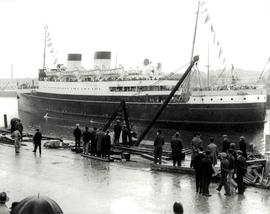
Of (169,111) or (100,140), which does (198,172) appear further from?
(169,111)

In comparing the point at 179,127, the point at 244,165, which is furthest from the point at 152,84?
the point at 244,165

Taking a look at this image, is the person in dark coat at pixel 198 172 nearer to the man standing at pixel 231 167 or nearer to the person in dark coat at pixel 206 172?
the person in dark coat at pixel 206 172

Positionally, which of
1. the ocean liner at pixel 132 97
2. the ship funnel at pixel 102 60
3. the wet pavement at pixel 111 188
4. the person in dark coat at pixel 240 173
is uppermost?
the ship funnel at pixel 102 60

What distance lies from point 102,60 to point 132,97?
9780 millimetres

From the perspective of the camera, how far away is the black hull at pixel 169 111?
38.3m

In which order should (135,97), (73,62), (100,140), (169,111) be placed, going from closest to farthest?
(100,140) → (169,111) → (135,97) → (73,62)

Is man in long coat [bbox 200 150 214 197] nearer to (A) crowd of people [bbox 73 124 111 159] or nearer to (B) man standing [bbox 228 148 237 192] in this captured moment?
(B) man standing [bbox 228 148 237 192]

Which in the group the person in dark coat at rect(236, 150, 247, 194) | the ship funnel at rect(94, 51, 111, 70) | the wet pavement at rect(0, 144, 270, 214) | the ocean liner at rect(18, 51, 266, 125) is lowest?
the wet pavement at rect(0, 144, 270, 214)

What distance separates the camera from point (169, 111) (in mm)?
40406

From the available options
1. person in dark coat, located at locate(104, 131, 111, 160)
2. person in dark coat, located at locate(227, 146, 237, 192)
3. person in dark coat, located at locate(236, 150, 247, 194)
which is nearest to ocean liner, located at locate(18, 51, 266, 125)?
person in dark coat, located at locate(104, 131, 111, 160)

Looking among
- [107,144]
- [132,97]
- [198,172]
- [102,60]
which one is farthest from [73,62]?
[198,172]

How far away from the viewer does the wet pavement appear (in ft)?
27.7

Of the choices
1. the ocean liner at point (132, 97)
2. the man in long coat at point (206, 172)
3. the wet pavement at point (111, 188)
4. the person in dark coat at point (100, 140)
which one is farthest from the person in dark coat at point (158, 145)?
the ocean liner at point (132, 97)

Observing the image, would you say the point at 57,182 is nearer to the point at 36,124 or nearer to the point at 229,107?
the point at 229,107
